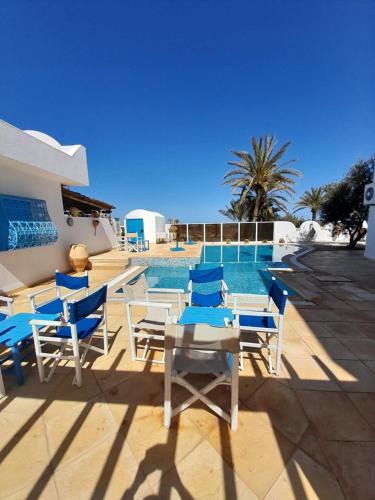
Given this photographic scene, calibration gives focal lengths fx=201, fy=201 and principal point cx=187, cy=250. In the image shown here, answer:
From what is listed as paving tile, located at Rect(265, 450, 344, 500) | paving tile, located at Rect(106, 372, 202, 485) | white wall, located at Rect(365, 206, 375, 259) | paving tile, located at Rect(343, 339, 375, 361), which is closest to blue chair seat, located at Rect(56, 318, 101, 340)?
paving tile, located at Rect(106, 372, 202, 485)

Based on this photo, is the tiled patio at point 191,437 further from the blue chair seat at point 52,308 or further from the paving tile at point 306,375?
the blue chair seat at point 52,308

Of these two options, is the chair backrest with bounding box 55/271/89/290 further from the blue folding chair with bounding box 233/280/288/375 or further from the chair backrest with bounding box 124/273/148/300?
the blue folding chair with bounding box 233/280/288/375

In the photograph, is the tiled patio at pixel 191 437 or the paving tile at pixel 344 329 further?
the paving tile at pixel 344 329

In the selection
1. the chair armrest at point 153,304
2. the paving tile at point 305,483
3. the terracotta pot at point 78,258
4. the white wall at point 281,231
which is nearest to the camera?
the paving tile at point 305,483

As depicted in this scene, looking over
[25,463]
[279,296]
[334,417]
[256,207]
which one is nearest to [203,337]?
[279,296]

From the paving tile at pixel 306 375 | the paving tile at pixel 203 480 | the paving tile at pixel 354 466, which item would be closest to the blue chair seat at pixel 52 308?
the paving tile at pixel 203 480

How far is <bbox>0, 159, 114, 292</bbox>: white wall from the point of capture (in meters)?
5.25

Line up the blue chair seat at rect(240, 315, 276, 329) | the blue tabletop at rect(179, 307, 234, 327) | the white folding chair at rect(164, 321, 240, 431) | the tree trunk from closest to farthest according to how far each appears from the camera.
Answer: the white folding chair at rect(164, 321, 240, 431) → the blue tabletop at rect(179, 307, 234, 327) → the blue chair seat at rect(240, 315, 276, 329) → the tree trunk

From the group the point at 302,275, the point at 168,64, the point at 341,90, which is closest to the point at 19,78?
the point at 168,64

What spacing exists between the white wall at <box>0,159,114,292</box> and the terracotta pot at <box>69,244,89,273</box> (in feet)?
1.30

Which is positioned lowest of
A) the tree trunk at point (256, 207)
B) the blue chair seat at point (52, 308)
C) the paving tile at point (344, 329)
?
the paving tile at point (344, 329)

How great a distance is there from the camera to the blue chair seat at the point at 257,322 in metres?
2.28

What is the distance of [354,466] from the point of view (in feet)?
4.16

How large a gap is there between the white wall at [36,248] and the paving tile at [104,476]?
17.7 feet
